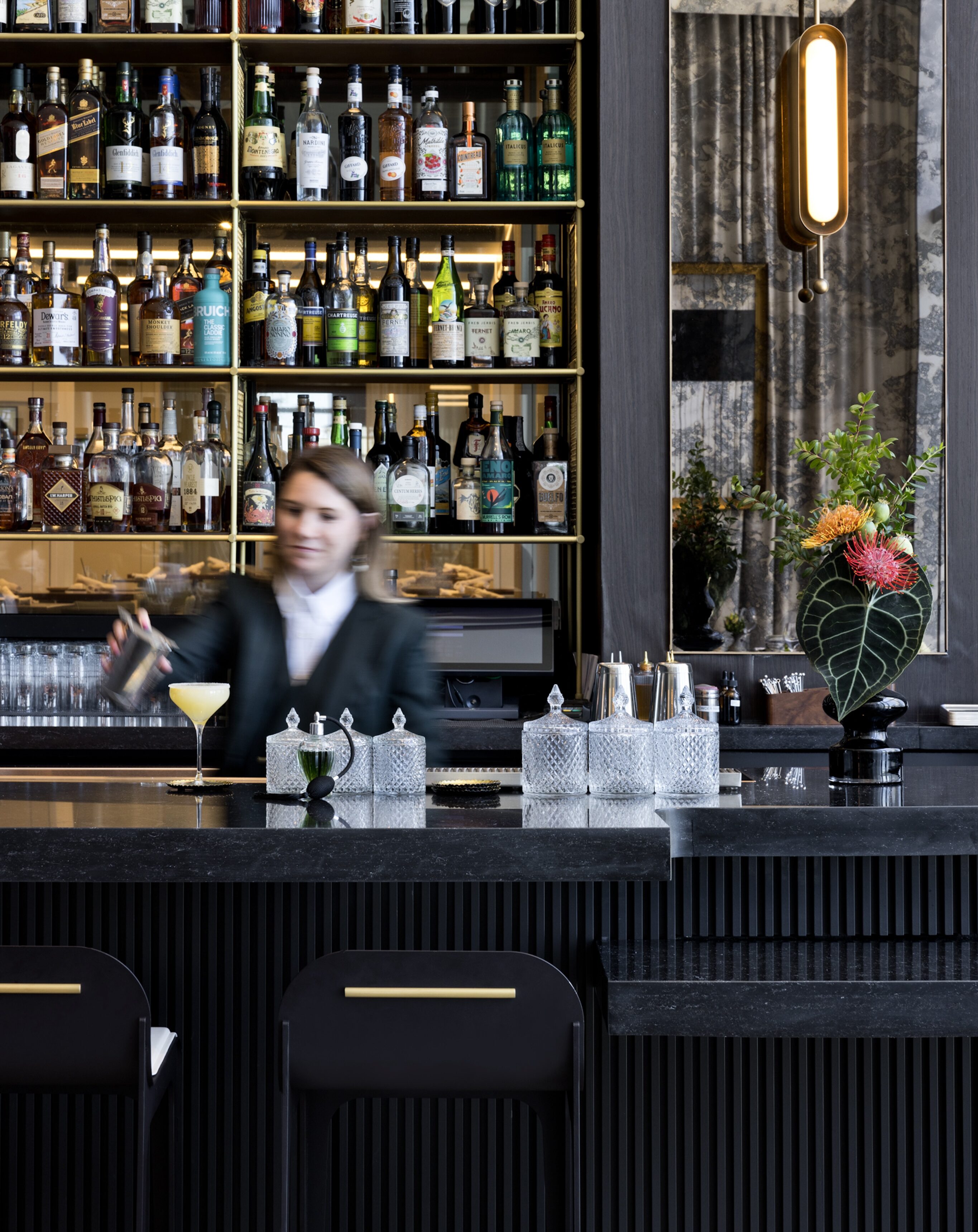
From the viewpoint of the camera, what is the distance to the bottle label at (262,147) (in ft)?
9.82

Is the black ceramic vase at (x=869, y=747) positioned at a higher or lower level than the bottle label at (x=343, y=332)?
lower

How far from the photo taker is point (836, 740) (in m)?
2.83

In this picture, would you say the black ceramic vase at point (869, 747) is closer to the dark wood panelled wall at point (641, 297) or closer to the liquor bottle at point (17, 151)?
the dark wood panelled wall at point (641, 297)

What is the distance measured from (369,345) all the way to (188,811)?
1.80m

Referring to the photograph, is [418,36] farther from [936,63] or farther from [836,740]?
[836,740]

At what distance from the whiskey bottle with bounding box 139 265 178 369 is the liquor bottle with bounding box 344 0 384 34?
780mm

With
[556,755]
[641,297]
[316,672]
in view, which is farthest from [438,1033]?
[641,297]

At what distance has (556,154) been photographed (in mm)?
3014

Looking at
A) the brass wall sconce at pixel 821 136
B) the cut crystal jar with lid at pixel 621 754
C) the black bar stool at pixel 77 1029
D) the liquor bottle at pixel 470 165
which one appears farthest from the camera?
the liquor bottle at pixel 470 165

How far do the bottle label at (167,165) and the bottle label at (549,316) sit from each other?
0.91 m

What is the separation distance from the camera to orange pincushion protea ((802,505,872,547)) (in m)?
1.74

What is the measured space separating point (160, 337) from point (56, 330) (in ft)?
0.81

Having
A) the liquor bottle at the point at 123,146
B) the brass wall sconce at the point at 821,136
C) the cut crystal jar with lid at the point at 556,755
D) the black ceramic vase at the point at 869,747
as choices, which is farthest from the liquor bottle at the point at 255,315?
the black ceramic vase at the point at 869,747

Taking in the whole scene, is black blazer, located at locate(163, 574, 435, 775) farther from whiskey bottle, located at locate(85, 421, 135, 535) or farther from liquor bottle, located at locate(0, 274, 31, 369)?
liquor bottle, located at locate(0, 274, 31, 369)
